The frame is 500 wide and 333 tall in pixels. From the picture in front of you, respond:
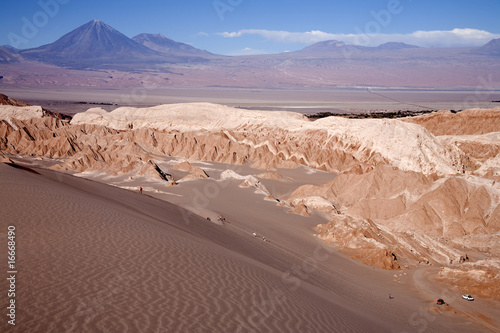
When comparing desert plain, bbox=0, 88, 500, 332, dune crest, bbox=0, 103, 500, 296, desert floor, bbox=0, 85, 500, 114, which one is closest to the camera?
desert plain, bbox=0, 88, 500, 332

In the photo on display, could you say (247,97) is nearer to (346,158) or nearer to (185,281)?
(346,158)

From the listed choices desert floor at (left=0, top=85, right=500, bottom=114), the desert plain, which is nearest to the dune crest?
the desert plain

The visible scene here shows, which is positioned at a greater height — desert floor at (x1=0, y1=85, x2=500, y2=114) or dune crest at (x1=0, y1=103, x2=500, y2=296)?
desert floor at (x1=0, y1=85, x2=500, y2=114)

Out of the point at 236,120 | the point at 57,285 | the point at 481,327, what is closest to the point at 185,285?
the point at 57,285

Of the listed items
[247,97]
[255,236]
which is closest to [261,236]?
[255,236]

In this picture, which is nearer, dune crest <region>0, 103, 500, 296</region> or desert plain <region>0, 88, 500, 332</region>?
desert plain <region>0, 88, 500, 332</region>

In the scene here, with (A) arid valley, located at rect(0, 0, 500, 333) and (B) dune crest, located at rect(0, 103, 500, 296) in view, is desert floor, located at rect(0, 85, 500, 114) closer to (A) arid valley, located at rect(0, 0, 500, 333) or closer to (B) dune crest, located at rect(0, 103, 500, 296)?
(B) dune crest, located at rect(0, 103, 500, 296)

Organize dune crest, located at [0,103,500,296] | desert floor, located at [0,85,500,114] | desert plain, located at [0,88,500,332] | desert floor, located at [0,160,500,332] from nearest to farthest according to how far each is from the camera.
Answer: desert floor, located at [0,160,500,332] → desert plain, located at [0,88,500,332] → dune crest, located at [0,103,500,296] → desert floor, located at [0,85,500,114]
